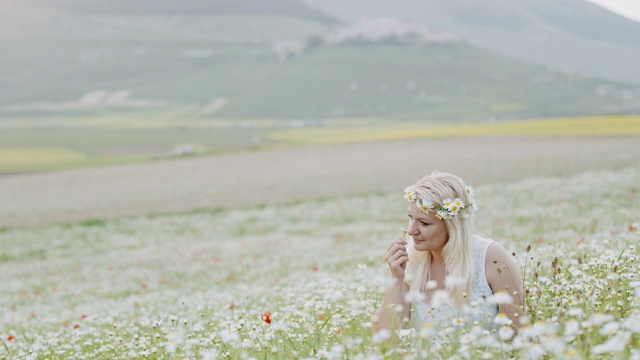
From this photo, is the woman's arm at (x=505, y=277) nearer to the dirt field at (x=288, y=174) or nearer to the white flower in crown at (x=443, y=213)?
the white flower in crown at (x=443, y=213)

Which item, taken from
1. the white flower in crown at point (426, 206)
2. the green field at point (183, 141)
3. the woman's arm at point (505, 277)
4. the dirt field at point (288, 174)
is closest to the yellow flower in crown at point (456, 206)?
the white flower in crown at point (426, 206)

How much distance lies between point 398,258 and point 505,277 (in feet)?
2.64

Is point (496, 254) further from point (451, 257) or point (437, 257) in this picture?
point (437, 257)

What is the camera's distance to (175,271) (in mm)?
19828

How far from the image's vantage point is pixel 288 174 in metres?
44.2

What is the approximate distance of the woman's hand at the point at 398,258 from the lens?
216 inches

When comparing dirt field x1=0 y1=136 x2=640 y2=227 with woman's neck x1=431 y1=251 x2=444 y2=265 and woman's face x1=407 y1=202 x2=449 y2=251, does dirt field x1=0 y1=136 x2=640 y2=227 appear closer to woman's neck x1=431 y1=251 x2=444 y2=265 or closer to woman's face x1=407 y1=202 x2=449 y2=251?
woman's neck x1=431 y1=251 x2=444 y2=265

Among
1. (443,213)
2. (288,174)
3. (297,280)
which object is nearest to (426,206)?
(443,213)

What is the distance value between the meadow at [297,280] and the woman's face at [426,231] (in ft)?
1.63

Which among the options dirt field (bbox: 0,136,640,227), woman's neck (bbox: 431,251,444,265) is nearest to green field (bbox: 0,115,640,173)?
dirt field (bbox: 0,136,640,227)

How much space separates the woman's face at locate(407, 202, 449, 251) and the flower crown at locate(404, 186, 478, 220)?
5cm

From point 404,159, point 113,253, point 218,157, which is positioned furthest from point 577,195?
point 218,157

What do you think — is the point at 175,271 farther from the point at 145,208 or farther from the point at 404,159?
the point at 404,159

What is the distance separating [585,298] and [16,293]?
57.3ft
